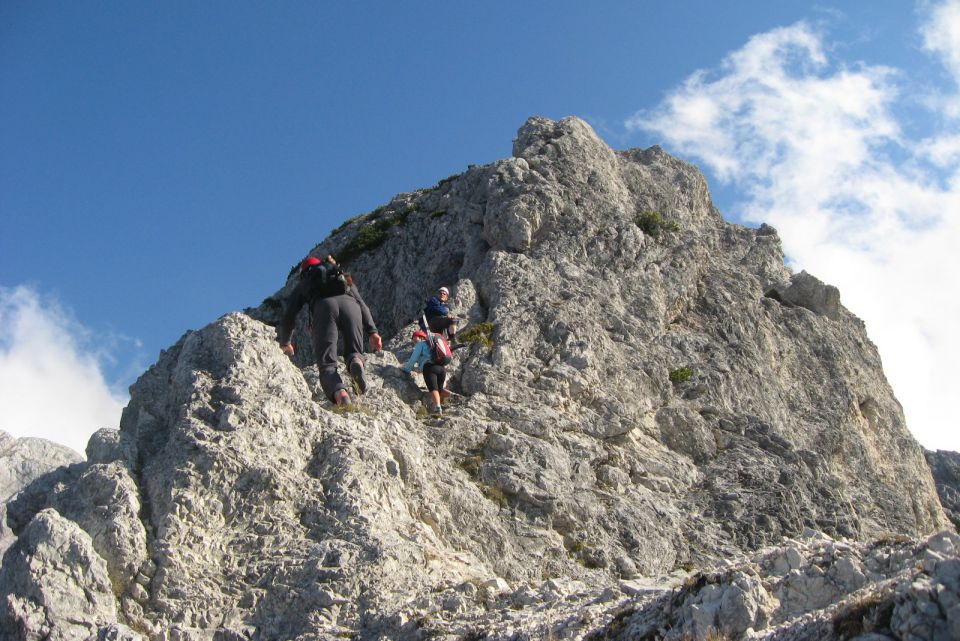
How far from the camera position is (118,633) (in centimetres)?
1141

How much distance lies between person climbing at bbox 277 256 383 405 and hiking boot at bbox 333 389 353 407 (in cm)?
41

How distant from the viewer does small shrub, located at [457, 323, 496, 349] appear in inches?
827

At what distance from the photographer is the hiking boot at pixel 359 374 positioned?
18031 millimetres

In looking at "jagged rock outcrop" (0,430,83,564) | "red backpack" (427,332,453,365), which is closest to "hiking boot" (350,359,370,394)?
"red backpack" (427,332,453,365)

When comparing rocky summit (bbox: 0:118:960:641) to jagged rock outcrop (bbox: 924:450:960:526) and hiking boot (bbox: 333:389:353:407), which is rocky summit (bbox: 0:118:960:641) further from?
jagged rock outcrop (bbox: 924:450:960:526)

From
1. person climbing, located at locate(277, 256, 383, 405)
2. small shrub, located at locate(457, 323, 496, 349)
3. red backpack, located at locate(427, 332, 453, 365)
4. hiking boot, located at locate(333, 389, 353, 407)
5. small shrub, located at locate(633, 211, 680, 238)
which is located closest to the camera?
hiking boot, located at locate(333, 389, 353, 407)

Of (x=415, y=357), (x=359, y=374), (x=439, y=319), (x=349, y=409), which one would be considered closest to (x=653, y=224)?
(x=439, y=319)

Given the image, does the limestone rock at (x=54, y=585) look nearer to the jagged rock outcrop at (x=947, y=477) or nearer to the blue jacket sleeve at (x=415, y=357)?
the blue jacket sleeve at (x=415, y=357)

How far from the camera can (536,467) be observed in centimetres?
1759

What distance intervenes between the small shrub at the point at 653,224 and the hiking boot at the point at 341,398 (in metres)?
12.8

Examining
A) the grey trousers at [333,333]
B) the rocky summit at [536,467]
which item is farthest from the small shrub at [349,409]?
the grey trousers at [333,333]

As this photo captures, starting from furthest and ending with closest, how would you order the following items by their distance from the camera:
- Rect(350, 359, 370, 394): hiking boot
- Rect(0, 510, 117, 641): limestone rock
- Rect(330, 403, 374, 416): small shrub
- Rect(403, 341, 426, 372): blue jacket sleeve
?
Rect(403, 341, 426, 372): blue jacket sleeve, Rect(350, 359, 370, 394): hiking boot, Rect(330, 403, 374, 416): small shrub, Rect(0, 510, 117, 641): limestone rock

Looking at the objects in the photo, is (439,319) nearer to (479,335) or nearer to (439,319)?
(439,319)

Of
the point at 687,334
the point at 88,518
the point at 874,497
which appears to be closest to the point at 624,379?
the point at 687,334
